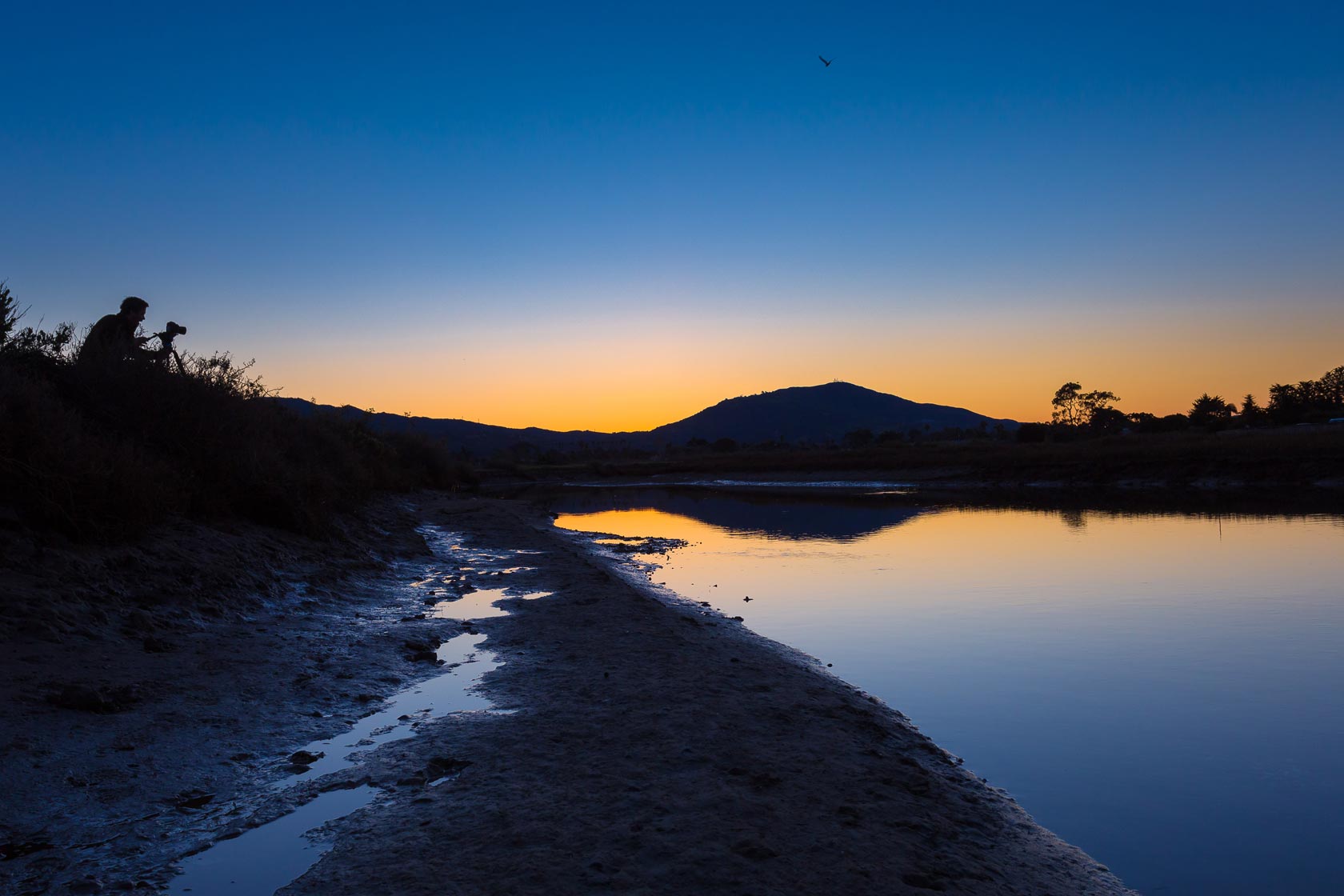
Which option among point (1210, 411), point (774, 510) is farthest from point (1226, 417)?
point (774, 510)

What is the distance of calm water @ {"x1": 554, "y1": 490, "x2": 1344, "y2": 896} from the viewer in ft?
15.6

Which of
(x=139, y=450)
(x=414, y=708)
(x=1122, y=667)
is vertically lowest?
(x=1122, y=667)

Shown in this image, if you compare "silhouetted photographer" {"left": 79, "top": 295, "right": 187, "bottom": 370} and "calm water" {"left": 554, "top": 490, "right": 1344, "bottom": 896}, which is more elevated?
"silhouetted photographer" {"left": 79, "top": 295, "right": 187, "bottom": 370}

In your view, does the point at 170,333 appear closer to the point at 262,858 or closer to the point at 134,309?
the point at 134,309

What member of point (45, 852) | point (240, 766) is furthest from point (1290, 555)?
point (45, 852)

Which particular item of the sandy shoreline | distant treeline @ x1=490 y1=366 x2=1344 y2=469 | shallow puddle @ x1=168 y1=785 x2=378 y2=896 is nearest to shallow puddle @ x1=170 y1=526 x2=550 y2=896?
shallow puddle @ x1=168 y1=785 x2=378 y2=896

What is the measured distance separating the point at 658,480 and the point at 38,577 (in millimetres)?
80303

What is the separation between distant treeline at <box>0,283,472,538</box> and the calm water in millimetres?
7407

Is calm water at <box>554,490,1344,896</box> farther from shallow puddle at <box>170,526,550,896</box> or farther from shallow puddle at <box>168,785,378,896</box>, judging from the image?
shallow puddle at <box>168,785,378,896</box>

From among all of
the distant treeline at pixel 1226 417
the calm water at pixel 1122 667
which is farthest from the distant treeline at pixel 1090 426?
the calm water at pixel 1122 667

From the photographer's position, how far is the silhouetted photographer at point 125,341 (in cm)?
1152

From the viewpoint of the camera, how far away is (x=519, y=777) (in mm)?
5008

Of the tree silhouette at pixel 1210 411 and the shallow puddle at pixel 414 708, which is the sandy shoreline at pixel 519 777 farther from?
the tree silhouette at pixel 1210 411

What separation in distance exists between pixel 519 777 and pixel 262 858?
145cm
